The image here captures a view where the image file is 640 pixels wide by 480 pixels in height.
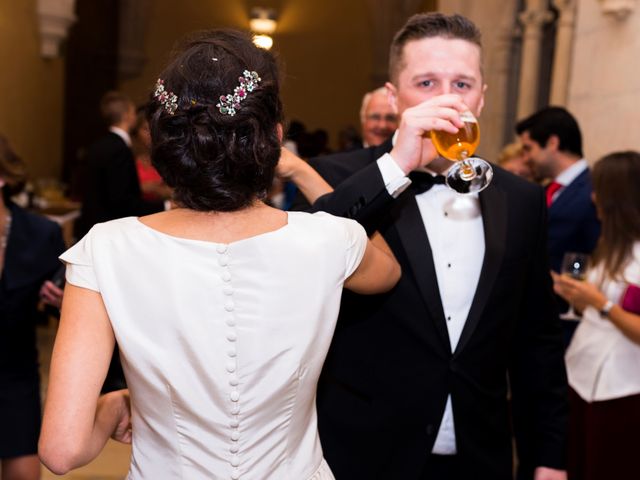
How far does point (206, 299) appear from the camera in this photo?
1.26m

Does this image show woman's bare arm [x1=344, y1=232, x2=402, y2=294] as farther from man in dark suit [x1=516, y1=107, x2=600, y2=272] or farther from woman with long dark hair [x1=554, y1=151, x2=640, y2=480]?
man in dark suit [x1=516, y1=107, x2=600, y2=272]

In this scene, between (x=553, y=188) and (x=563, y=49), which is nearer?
(x=553, y=188)

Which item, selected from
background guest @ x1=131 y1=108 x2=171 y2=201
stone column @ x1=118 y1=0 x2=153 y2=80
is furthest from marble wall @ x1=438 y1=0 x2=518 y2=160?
stone column @ x1=118 y1=0 x2=153 y2=80

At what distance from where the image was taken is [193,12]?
45.2 ft

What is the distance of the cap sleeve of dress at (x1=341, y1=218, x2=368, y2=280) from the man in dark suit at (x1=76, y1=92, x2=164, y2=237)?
14.2 feet

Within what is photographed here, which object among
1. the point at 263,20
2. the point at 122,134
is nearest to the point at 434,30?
the point at 122,134

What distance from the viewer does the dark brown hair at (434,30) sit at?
185cm

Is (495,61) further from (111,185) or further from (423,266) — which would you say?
(423,266)

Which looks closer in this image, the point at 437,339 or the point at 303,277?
the point at 303,277

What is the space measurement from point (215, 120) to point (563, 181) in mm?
3186

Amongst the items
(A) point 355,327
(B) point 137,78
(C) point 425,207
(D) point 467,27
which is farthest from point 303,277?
(B) point 137,78

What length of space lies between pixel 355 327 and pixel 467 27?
29.0 inches

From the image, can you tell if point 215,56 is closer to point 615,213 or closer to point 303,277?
point 303,277

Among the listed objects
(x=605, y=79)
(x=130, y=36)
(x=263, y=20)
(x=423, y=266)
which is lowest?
(x=423, y=266)
